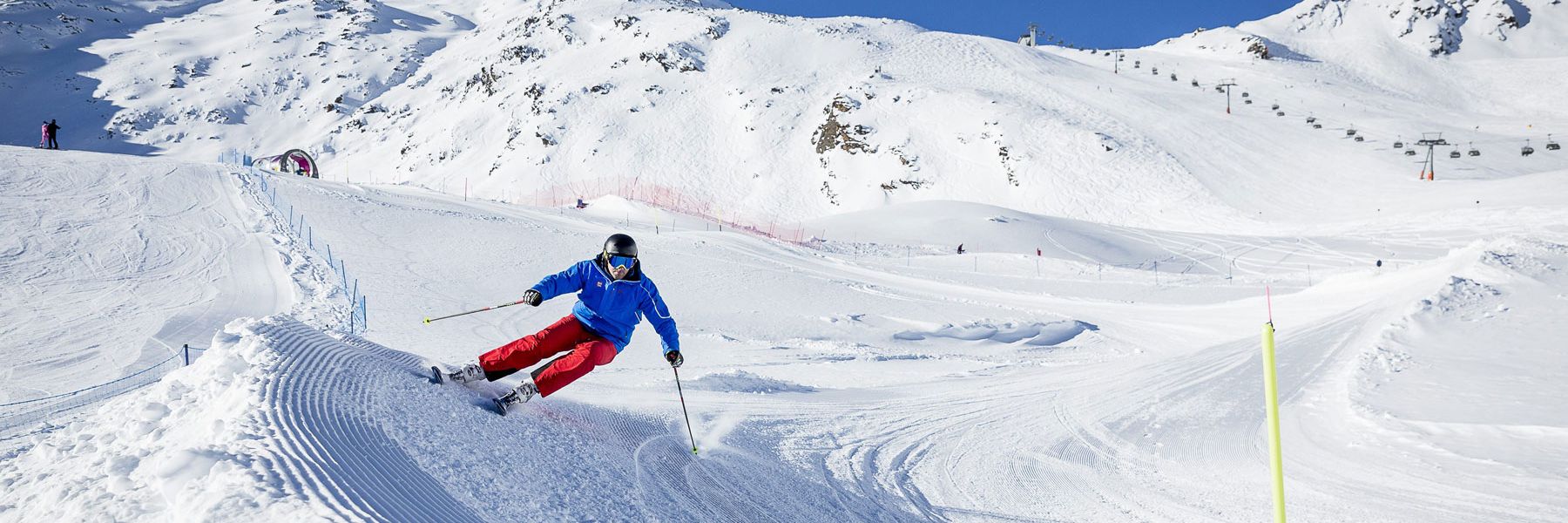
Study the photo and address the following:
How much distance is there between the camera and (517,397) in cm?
541

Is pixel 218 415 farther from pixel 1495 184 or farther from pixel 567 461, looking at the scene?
pixel 1495 184

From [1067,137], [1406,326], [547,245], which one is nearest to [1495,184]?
[1067,137]

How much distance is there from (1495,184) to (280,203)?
1646 inches

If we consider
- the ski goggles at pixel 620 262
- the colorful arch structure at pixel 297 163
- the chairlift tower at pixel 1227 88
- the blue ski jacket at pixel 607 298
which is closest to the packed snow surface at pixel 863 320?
the blue ski jacket at pixel 607 298

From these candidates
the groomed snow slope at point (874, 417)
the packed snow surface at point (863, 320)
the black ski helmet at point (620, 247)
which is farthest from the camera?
the black ski helmet at point (620, 247)

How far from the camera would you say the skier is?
5.73m

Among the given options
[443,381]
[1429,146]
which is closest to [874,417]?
[443,381]

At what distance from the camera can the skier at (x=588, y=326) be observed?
5730mm

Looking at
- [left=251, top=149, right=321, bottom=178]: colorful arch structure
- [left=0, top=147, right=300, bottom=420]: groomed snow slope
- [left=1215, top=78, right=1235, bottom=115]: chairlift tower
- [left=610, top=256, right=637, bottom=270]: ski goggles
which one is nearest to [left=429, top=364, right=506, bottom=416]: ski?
[left=610, top=256, right=637, bottom=270]: ski goggles

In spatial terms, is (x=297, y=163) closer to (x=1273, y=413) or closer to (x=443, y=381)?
(x=443, y=381)

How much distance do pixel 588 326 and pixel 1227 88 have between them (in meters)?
60.3

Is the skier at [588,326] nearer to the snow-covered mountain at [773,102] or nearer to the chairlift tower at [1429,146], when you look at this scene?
the snow-covered mountain at [773,102]

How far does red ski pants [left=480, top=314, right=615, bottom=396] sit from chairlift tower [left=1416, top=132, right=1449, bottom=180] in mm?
45605

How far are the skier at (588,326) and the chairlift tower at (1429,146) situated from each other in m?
45.3
